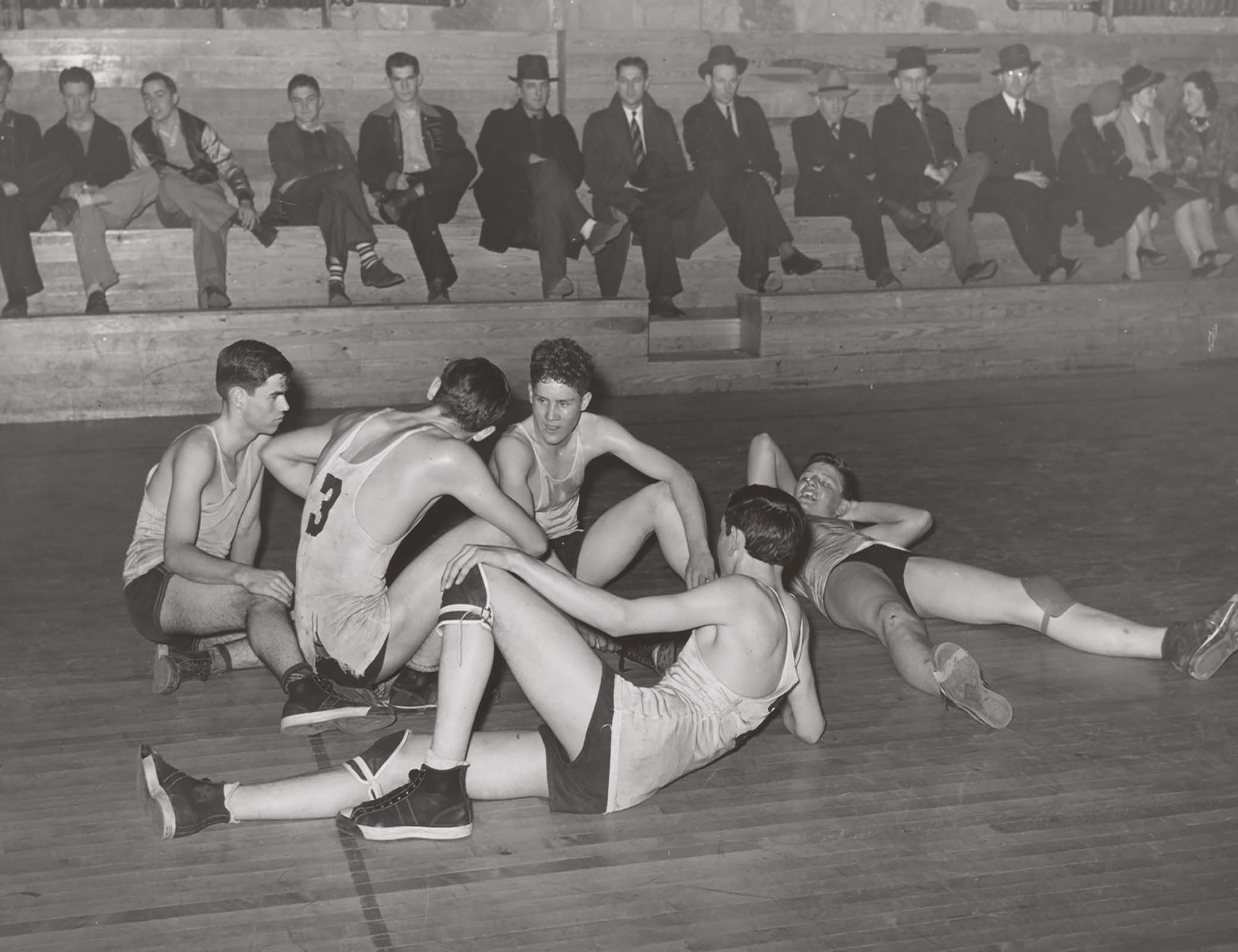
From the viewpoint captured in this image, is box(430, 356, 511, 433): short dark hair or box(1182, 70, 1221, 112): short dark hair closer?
box(430, 356, 511, 433): short dark hair

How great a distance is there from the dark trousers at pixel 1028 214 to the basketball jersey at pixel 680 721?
8393 millimetres

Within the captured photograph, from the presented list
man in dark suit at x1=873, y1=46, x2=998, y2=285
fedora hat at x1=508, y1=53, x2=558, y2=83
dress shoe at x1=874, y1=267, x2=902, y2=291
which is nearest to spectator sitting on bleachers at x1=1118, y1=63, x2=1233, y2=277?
man in dark suit at x1=873, y1=46, x2=998, y2=285

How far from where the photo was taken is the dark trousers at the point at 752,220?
10.3m

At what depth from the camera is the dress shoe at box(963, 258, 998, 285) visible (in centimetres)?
1074

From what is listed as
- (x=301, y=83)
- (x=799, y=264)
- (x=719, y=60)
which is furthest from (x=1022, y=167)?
(x=301, y=83)

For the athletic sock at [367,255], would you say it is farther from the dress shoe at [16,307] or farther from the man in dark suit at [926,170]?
the man in dark suit at [926,170]

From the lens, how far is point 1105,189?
36.9 feet

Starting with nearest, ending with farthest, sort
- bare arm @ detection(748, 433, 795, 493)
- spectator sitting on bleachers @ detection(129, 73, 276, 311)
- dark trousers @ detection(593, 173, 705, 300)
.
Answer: bare arm @ detection(748, 433, 795, 493)
spectator sitting on bleachers @ detection(129, 73, 276, 311)
dark trousers @ detection(593, 173, 705, 300)

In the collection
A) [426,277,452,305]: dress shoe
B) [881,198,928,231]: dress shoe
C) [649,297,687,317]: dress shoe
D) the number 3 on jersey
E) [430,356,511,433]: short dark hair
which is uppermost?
[430,356,511,433]: short dark hair

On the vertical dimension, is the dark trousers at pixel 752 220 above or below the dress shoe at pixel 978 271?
above

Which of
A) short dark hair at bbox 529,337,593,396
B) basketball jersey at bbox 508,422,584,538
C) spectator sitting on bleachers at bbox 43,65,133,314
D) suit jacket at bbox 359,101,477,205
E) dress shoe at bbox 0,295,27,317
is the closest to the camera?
short dark hair at bbox 529,337,593,396

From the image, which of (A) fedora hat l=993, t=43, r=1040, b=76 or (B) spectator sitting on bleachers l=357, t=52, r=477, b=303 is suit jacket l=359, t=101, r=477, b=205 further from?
(A) fedora hat l=993, t=43, r=1040, b=76

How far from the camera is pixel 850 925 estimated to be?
2.96 meters

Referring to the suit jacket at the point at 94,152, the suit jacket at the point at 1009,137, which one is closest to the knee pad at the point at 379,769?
the suit jacket at the point at 94,152
